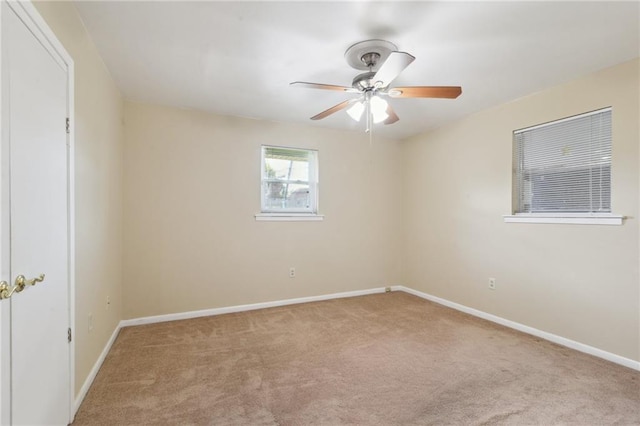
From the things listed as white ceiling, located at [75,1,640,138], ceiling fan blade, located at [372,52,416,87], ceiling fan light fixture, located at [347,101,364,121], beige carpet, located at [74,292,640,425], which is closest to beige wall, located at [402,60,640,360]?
white ceiling, located at [75,1,640,138]

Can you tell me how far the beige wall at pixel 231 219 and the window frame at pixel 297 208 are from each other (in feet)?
0.23

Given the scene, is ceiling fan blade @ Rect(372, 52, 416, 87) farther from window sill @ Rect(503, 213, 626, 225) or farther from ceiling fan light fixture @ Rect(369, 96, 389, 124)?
window sill @ Rect(503, 213, 626, 225)

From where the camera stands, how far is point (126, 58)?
7.86 ft

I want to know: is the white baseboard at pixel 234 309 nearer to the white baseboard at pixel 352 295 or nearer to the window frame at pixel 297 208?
the white baseboard at pixel 352 295

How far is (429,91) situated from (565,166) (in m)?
1.74

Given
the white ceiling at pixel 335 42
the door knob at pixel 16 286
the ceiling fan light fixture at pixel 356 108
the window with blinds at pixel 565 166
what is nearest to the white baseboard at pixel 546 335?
the window with blinds at pixel 565 166

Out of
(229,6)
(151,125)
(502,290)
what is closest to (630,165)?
(502,290)

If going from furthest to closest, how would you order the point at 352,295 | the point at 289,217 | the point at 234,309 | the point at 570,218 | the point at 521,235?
1. the point at 352,295
2. the point at 289,217
3. the point at 234,309
4. the point at 521,235
5. the point at 570,218

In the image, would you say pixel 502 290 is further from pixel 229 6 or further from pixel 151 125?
pixel 151 125

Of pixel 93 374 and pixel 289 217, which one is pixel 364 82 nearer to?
pixel 289 217

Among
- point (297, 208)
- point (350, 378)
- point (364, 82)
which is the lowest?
point (350, 378)

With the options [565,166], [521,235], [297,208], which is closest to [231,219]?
[297,208]

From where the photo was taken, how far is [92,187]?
7.25 feet

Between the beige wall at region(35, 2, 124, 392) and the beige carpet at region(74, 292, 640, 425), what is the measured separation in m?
0.33
